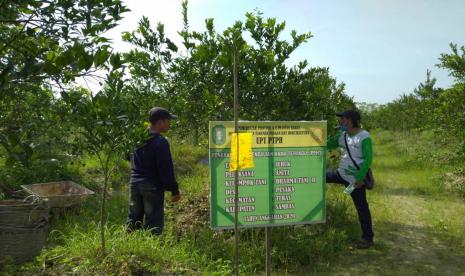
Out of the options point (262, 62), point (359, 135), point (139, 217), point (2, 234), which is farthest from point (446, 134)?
point (2, 234)

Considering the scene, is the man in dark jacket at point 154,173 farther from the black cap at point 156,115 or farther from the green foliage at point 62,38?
the green foliage at point 62,38

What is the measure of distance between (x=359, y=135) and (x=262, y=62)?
5.31 feet

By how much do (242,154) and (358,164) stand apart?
98.9 inches

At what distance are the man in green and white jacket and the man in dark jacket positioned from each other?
94.3 inches

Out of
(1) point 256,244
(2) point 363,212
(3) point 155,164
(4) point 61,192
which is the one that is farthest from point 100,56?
(4) point 61,192

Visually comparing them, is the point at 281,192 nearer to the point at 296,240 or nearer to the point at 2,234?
the point at 296,240

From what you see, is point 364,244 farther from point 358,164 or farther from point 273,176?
point 273,176

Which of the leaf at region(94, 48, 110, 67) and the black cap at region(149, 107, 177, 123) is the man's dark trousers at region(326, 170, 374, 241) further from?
the leaf at region(94, 48, 110, 67)

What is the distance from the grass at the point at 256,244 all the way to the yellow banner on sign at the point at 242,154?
1.05 meters

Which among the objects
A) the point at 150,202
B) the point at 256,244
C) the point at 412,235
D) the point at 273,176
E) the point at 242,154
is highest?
the point at 242,154

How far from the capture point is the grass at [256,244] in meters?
4.11

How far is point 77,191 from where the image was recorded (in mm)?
7473

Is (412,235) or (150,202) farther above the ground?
(150,202)

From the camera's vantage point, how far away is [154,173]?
5.16 metres
